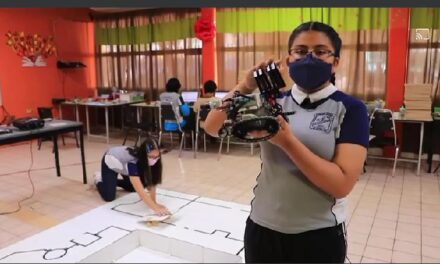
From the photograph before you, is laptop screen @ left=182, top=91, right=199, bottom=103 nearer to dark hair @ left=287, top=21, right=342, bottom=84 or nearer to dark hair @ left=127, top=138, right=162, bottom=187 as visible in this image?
dark hair @ left=127, top=138, right=162, bottom=187

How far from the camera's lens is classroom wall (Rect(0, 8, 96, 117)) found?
5.71 metres

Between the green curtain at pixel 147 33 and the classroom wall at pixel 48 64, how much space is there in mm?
341

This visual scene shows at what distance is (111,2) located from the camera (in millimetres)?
692

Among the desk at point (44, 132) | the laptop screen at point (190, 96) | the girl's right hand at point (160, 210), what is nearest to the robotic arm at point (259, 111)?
the girl's right hand at point (160, 210)

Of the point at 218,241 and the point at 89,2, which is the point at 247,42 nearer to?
the point at 218,241

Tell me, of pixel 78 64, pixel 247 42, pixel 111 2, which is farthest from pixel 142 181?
pixel 78 64

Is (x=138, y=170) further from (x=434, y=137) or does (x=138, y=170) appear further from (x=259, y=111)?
(x=434, y=137)

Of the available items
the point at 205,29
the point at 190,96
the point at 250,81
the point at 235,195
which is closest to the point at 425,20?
the point at 205,29

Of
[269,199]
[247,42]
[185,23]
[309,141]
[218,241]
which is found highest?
[185,23]

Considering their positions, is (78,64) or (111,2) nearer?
(111,2)

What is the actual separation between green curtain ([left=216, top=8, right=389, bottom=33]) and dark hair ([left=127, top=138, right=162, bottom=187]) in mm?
1879

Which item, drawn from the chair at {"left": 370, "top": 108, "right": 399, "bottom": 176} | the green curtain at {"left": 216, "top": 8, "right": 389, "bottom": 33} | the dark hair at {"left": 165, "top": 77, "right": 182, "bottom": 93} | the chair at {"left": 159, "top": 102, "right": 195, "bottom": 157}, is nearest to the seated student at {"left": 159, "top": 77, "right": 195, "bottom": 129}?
the chair at {"left": 159, "top": 102, "right": 195, "bottom": 157}

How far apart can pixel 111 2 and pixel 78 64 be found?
21.5 feet

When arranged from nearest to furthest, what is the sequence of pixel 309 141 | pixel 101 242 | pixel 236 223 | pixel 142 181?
pixel 309 141 → pixel 101 242 → pixel 236 223 → pixel 142 181
